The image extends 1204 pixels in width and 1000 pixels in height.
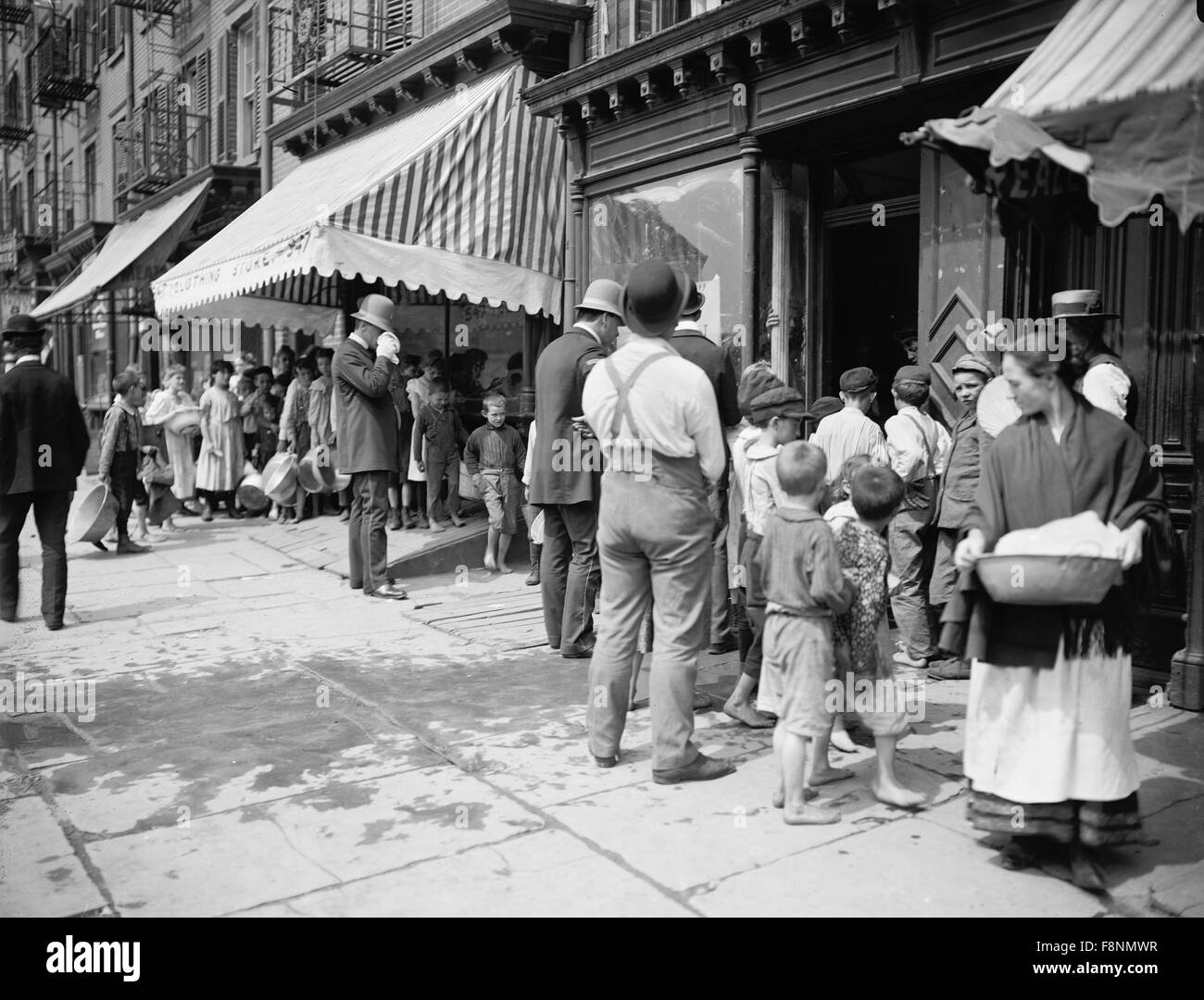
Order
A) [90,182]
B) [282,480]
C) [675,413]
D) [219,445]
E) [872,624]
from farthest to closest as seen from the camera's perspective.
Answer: [90,182] → [219,445] → [282,480] → [675,413] → [872,624]

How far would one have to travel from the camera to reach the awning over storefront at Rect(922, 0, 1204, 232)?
3.56 m

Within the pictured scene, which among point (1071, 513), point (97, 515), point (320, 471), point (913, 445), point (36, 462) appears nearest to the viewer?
point (1071, 513)

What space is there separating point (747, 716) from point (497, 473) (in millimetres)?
4955

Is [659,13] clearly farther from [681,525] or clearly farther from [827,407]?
[681,525]

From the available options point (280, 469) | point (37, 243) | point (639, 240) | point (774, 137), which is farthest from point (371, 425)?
point (37, 243)

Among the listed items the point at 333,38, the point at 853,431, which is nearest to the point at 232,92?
the point at 333,38

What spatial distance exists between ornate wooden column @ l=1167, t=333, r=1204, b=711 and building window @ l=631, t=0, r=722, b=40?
221 inches

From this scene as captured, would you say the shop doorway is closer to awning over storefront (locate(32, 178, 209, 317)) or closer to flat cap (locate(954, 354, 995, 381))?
flat cap (locate(954, 354, 995, 381))

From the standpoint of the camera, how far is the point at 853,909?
3332 millimetres

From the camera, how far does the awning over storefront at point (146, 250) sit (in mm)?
16094

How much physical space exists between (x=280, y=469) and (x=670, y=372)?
8.93 m

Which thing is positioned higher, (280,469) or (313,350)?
(313,350)

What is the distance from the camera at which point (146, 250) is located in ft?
52.7
